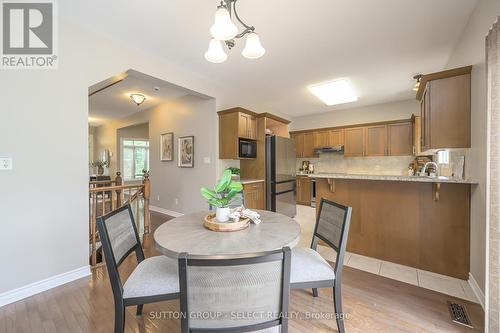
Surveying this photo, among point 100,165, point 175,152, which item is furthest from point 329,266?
point 100,165

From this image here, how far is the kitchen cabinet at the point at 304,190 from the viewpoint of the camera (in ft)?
19.2

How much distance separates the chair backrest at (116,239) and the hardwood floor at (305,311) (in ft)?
2.01

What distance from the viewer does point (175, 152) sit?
4836 millimetres

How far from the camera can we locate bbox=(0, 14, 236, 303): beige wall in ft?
6.10

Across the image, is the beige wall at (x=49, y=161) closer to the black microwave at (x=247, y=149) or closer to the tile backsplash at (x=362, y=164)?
the black microwave at (x=247, y=149)

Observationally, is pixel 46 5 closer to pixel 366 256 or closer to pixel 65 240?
pixel 65 240

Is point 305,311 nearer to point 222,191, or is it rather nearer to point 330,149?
point 222,191

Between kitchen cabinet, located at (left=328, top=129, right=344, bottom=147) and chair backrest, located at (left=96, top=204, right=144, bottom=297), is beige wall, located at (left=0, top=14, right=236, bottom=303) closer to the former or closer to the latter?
chair backrest, located at (left=96, top=204, right=144, bottom=297)

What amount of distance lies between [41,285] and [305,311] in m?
2.45

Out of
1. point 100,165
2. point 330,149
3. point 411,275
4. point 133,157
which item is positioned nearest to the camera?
point 411,275

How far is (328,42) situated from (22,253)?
153 inches

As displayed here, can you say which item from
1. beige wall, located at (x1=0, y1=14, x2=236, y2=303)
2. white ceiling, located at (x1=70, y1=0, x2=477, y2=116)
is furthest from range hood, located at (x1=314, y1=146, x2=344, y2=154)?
beige wall, located at (x1=0, y1=14, x2=236, y2=303)

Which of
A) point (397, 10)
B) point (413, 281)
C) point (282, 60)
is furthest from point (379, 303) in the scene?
point (282, 60)

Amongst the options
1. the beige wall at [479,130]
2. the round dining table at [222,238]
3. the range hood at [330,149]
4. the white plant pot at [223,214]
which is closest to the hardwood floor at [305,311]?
the beige wall at [479,130]
